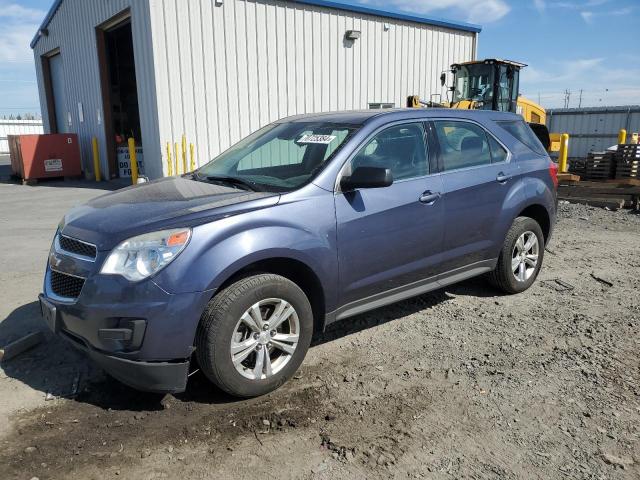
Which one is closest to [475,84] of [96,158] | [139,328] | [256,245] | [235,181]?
[96,158]

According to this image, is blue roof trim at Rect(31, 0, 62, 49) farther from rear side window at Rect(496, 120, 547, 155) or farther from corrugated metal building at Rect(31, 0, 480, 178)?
rear side window at Rect(496, 120, 547, 155)

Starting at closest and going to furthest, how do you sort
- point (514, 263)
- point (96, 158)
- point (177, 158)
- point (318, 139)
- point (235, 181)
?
1. point (235, 181)
2. point (318, 139)
3. point (514, 263)
4. point (177, 158)
5. point (96, 158)

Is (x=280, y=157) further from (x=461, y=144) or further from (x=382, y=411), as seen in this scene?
(x=382, y=411)

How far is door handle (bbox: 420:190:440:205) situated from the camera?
3.97 meters

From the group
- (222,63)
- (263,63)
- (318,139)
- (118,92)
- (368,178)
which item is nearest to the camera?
(368,178)

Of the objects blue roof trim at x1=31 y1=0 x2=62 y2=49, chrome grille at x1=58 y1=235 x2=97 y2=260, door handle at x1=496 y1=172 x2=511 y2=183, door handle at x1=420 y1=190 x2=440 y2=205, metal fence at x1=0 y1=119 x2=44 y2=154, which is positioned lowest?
chrome grille at x1=58 y1=235 x2=97 y2=260

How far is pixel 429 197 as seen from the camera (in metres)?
4.01

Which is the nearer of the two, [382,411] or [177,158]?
[382,411]

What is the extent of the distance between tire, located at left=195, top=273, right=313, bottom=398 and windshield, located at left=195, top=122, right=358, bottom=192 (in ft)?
2.38

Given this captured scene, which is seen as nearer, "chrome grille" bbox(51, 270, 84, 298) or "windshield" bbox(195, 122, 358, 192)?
"chrome grille" bbox(51, 270, 84, 298)

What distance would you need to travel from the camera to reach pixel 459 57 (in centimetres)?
1789

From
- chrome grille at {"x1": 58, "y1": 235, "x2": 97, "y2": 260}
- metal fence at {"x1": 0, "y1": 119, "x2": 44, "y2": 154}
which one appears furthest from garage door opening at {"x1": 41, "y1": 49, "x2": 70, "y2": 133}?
metal fence at {"x1": 0, "y1": 119, "x2": 44, "y2": 154}

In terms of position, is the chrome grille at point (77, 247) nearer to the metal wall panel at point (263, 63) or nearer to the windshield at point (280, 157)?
the windshield at point (280, 157)

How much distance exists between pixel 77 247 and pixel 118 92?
15692 mm
